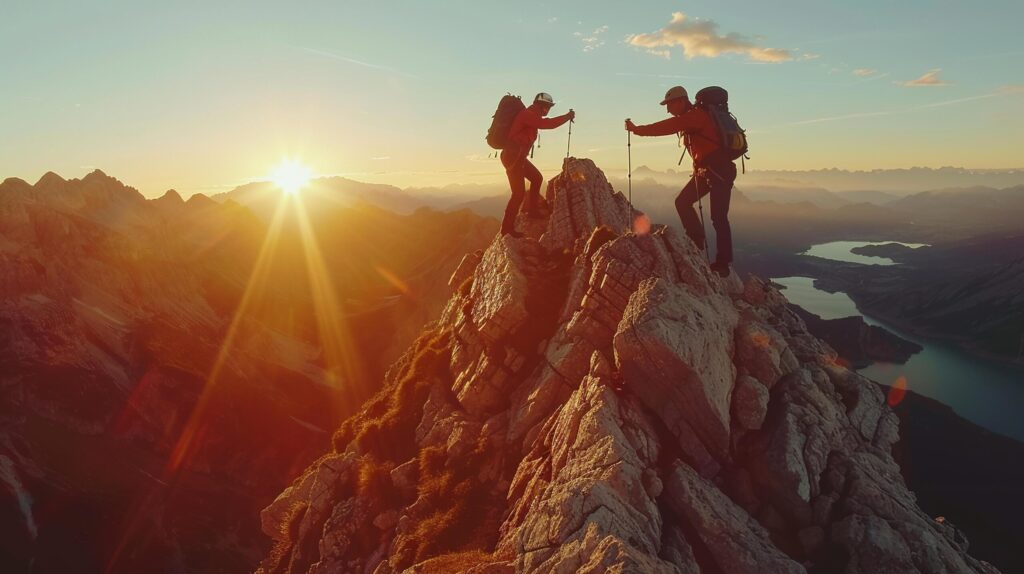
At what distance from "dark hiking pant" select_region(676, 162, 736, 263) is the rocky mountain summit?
956 millimetres

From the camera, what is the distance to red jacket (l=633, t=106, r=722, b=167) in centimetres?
1770

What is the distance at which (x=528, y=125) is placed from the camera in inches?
871

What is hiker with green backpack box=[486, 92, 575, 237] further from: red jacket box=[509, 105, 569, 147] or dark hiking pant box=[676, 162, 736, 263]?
dark hiking pant box=[676, 162, 736, 263]

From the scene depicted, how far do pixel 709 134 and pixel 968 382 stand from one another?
187 m

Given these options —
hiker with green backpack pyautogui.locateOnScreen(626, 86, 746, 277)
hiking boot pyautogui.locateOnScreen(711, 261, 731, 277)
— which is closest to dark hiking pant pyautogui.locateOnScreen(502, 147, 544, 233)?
hiker with green backpack pyautogui.locateOnScreen(626, 86, 746, 277)

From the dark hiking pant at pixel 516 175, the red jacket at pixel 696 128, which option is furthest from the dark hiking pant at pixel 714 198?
the dark hiking pant at pixel 516 175

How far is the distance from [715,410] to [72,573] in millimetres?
69120

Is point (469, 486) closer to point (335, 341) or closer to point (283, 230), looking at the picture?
point (335, 341)

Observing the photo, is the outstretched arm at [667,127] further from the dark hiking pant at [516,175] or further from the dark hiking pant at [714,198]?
the dark hiking pant at [516,175]

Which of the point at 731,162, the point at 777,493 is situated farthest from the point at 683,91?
the point at 777,493

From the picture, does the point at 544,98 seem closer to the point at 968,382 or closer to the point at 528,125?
the point at 528,125

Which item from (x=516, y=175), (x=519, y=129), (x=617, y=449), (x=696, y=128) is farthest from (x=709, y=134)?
(x=617, y=449)

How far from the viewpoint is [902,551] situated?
13516 millimetres

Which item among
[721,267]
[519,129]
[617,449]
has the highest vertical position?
[519,129]
